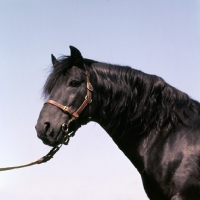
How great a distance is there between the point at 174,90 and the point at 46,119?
2.18 meters

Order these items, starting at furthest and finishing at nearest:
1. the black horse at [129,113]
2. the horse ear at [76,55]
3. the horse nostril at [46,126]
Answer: the horse ear at [76,55] < the horse nostril at [46,126] < the black horse at [129,113]

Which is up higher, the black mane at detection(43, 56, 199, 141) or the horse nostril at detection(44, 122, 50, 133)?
the black mane at detection(43, 56, 199, 141)

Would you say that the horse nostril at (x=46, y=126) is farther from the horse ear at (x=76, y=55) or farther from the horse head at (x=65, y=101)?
the horse ear at (x=76, y=55)

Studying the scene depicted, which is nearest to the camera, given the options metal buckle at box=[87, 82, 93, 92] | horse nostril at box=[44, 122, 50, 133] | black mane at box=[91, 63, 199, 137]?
horse nostril at box=[44, 122, 50, 133]

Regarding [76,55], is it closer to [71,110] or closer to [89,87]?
[89,87]

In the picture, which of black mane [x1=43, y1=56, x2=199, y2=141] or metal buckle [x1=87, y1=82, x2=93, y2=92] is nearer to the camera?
black mane [x1=43, y1=56, x2=199, y2=141]

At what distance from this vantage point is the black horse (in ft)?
16.9

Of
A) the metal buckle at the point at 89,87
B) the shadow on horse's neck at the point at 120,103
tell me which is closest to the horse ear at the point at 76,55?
the shadow on horse's neck at the point at 120,103

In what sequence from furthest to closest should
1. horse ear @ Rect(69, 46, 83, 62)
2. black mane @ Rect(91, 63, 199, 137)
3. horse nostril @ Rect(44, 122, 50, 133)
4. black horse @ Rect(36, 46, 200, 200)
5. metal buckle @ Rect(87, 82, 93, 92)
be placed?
horse ear @ Rect(69, 46, 83, 62) → metal buckle @ Rect(87, 82, 93, 92) → black mane @ Rect(91, 63, 199, 137) → horse nostril @ Rect(44, 122, 50, 133) → black horse @ Rect(36, 46, 200, 200)

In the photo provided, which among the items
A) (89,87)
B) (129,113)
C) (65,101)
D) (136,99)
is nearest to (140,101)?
(136,99)

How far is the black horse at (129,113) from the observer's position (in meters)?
5.16

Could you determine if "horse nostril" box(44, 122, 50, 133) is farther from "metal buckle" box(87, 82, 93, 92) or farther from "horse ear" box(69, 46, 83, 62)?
"horse ear" box(69, 46, 83, 62)

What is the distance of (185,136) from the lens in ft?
17.1

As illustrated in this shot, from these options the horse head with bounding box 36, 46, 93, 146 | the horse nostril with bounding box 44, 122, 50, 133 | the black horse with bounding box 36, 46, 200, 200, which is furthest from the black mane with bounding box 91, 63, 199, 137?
→ the horse nostril with bounding box 44, 122, 50, 133
